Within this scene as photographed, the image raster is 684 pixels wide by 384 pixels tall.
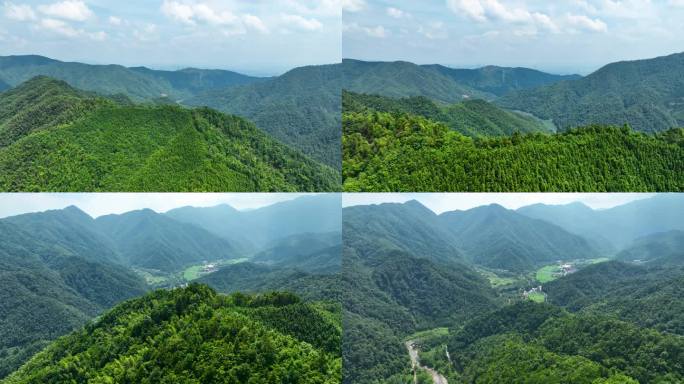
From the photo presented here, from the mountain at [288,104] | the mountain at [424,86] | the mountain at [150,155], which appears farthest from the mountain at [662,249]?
the mountain at [288,104]

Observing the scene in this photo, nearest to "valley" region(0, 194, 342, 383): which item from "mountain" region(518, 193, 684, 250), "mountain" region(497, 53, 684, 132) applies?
"mountain" region(518, 193, 684, 250)

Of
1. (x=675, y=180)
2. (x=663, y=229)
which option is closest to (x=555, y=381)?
(x=663, y=229)

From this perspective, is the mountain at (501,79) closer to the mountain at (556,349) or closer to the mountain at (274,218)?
the mountain at (274,218)

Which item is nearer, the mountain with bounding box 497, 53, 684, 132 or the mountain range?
the mountain range

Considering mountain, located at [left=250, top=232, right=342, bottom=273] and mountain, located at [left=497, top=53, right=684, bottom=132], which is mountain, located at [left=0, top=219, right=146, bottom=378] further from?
mountain, located at [left=497, top=53, right=684, bottom=132]

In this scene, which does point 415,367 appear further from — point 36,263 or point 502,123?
point 502,123

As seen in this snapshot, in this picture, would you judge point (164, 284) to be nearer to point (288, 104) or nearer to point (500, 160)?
point (500, 160)
